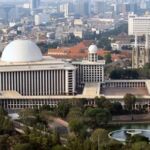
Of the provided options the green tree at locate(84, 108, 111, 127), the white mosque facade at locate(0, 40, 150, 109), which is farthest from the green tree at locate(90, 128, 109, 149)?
the white mosque facade at locate(0, 40, 150, 109)

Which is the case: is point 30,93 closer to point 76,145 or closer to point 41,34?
point 76,145

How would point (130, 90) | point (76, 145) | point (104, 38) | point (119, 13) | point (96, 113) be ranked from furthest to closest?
point (119, 13)
point (104, 38)
point (130, 90)
point (96, 113)
point (76, 145)

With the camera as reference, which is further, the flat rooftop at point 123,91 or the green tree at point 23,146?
the flat rooftop at point 123,91

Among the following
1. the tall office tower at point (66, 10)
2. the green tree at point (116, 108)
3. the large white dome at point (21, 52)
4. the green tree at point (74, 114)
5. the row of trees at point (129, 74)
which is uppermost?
the tall office tower at point (66, 10)

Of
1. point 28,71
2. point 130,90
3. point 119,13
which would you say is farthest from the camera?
point 119,13

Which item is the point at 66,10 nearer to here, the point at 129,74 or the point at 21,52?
the point at 129,74

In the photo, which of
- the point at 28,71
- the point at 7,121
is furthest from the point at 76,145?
the point at 28,71

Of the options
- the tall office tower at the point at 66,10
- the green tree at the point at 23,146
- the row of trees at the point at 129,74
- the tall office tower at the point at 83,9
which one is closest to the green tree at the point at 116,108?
the green tree at the point at 23,146

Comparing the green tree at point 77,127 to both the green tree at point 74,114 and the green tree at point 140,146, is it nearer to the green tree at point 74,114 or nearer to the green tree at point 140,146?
the green tree at point 74,114
